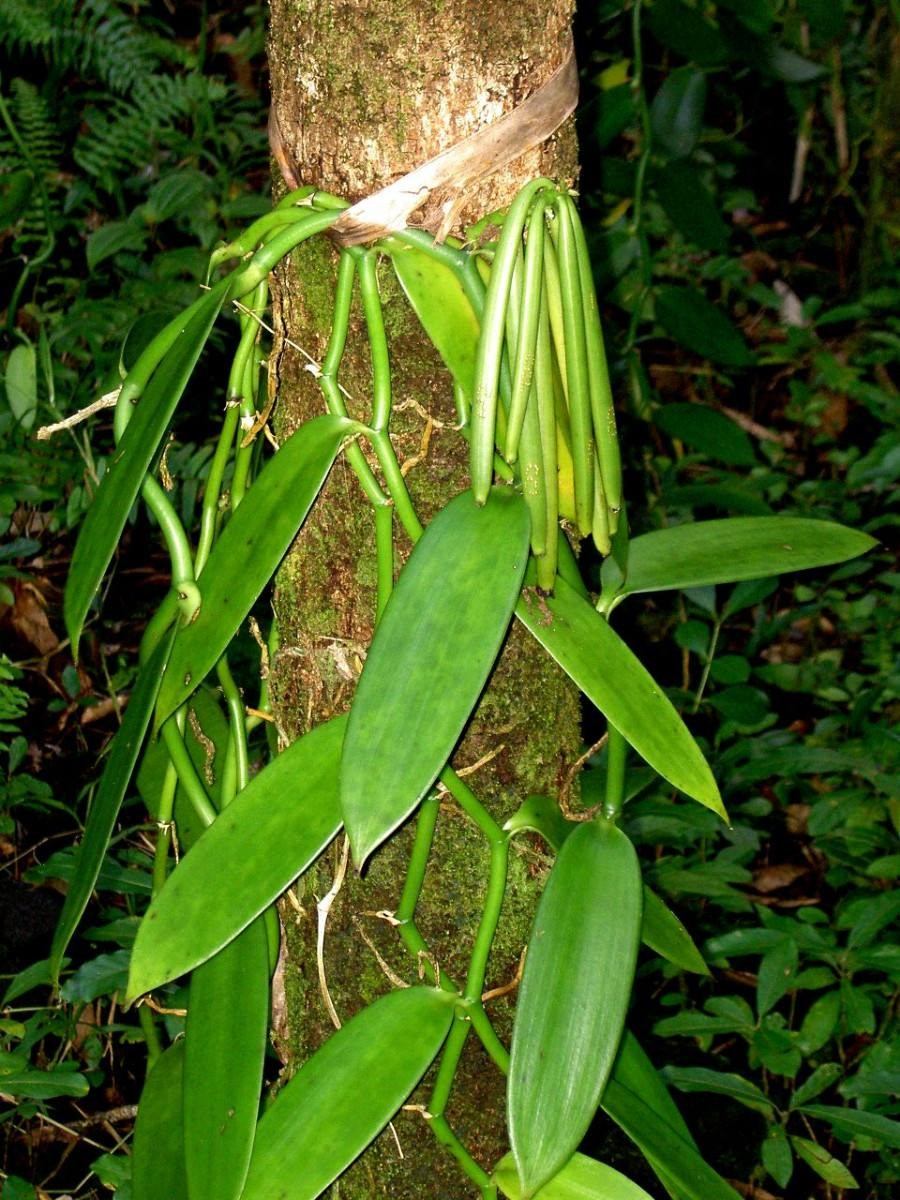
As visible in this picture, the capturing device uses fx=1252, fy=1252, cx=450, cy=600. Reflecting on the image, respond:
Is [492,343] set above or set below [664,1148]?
above

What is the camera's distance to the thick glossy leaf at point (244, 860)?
608mm

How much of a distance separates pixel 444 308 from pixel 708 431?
3.04 feet

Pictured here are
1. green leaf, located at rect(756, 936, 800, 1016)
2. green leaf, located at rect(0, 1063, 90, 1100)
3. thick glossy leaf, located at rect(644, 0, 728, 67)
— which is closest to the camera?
green leaf, located at rect(0, 1063, 90, 1100)

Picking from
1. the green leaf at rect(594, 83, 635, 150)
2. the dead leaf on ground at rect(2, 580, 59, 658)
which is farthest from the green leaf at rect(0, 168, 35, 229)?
the green leaf at rect(594, 83, 635, 150)

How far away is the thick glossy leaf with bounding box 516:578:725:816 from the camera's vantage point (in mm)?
614

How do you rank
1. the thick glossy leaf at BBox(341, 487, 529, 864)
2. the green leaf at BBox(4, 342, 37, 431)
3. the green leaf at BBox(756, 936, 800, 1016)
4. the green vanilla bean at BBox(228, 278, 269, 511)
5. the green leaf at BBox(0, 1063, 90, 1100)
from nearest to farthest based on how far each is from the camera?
the thick glossy leaf at BBox(341, 487, 529, 864), the green vanilla bean at BBox(228, 278, 269, 511), the green leaf at BBox(0, 1063, 90, 1100), the green leaf at BBox(756, 936, 800, 1016), the green leaf at BBox(4, 342, 37, 431)

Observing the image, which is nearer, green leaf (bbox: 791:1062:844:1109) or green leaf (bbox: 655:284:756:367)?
green leaf (bbox: 791:1062:844:1109)

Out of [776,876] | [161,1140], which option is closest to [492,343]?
[161,1140]

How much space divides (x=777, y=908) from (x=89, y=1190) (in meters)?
0.85

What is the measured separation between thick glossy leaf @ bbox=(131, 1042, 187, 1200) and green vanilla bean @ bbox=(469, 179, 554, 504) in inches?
15.5

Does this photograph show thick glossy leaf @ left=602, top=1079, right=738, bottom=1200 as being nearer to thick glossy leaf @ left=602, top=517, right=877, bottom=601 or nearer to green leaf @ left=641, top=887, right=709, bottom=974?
green leaf @ left=641, top=887, right=709, bottom=974

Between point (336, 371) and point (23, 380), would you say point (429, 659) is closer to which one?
point (336, 371)

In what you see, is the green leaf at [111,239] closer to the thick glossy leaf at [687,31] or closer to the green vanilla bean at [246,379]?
the thick glossy leaf at [687,31]

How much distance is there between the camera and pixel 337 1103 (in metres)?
0.63
